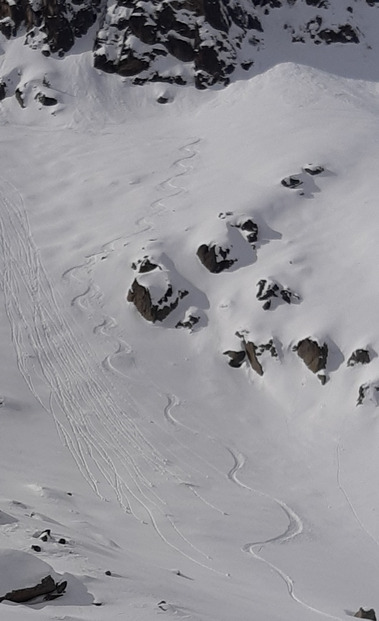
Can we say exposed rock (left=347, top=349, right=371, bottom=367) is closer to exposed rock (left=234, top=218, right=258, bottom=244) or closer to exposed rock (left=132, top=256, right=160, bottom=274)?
exposed rock (left=234, top=218, right=258, bottom=244)

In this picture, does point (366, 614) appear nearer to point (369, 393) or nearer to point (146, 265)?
point (369, 393)

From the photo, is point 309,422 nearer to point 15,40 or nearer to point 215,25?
point 215,25

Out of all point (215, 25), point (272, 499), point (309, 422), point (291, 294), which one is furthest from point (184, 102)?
point (272, 499)

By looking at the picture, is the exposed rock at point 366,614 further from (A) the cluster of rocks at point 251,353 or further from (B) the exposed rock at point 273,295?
(B) the exposed rock at point 273,295

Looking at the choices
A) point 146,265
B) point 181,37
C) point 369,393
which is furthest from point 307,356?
point 181,37

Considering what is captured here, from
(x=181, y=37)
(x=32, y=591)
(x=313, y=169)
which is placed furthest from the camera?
(x=181, y=37)

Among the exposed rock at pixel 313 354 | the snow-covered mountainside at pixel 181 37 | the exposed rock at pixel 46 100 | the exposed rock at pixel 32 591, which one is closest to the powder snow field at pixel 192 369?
the exposed rock at pixel 32 591

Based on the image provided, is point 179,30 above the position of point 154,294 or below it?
above

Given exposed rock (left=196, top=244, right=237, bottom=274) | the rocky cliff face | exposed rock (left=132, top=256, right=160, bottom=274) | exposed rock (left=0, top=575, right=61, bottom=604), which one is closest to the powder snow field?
exposed rock (left=0, top=575, right=61, bottom=604)
